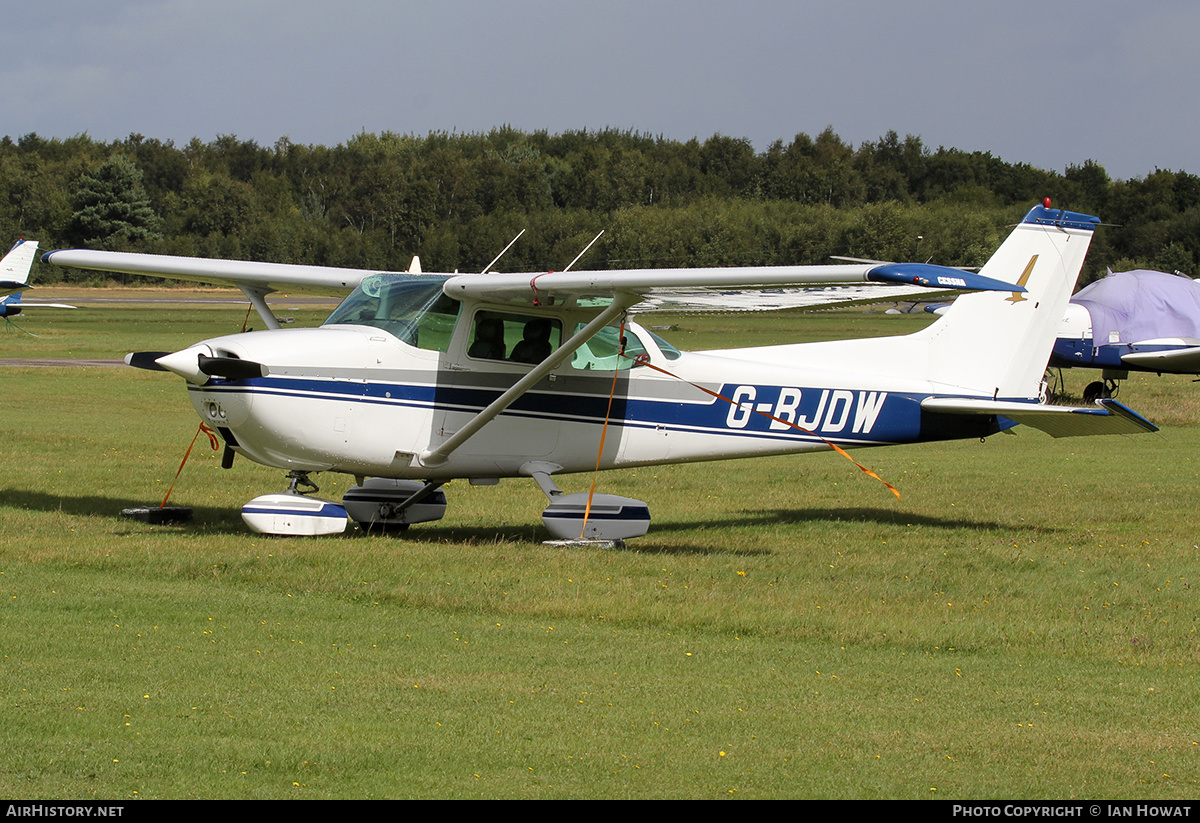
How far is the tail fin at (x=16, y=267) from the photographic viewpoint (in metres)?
42.7

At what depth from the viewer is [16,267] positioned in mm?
43219

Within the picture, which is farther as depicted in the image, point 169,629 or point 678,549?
point 678,549

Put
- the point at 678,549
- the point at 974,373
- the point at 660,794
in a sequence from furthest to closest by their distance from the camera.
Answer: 1. the point at 974,373
2. the point at 678,549
3. the point at 660,794

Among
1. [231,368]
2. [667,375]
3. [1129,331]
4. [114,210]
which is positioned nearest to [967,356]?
[667,375]

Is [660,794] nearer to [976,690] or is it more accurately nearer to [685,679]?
[685,679]

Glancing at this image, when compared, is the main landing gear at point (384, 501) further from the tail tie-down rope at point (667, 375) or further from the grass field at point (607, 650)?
the tail tie-down rope at point (667, 375)

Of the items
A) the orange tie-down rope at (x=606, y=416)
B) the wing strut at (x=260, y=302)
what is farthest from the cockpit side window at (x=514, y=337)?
the wing strut at (x=260, y=302)

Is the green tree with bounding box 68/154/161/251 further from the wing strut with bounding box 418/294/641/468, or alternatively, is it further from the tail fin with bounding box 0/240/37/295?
the wing strut with bounding box 418/294/641/468

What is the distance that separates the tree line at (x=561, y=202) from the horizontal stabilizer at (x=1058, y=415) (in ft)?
181

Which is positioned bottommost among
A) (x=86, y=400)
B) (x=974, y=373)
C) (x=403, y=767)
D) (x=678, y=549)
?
(x=86, y=400)

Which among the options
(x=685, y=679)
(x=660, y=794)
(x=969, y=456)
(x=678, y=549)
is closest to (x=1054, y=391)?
(x=969, y=456)

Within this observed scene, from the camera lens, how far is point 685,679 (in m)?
6.82

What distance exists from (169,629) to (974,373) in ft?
29.1

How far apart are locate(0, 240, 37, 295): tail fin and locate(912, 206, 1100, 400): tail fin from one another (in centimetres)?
3756
